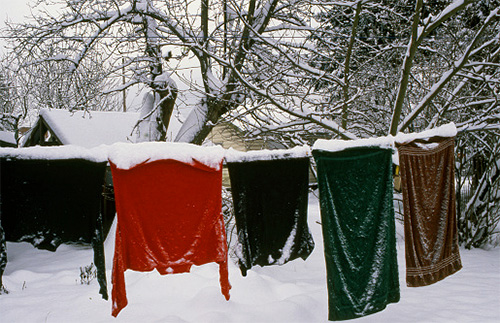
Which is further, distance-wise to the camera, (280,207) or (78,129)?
(78,129)

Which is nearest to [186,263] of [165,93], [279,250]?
[279,250]

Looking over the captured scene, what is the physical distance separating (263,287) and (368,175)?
2776 millimetres

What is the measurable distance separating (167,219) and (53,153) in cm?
95

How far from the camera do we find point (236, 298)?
493 cm

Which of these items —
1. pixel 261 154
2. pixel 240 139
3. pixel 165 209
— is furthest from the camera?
pixel 240 139

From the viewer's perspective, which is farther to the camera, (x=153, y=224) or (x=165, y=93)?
(x=165, y=93)

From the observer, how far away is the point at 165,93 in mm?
8047

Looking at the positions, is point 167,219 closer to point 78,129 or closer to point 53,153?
point 53,153

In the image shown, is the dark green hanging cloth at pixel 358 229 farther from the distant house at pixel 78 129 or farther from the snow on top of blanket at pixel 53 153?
the distant house at pixel 78 129

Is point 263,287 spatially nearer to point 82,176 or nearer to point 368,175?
point 368,175

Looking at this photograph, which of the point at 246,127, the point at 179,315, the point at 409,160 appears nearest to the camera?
the point at 409,160

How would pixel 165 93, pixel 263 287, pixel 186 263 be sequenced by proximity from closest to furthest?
pixel 186 263
pixel 263 287
pixel 165 93

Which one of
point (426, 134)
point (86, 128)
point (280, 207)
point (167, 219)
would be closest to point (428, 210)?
point (426, 134)

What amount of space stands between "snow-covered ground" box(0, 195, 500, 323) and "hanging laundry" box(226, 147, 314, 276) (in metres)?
1.45
